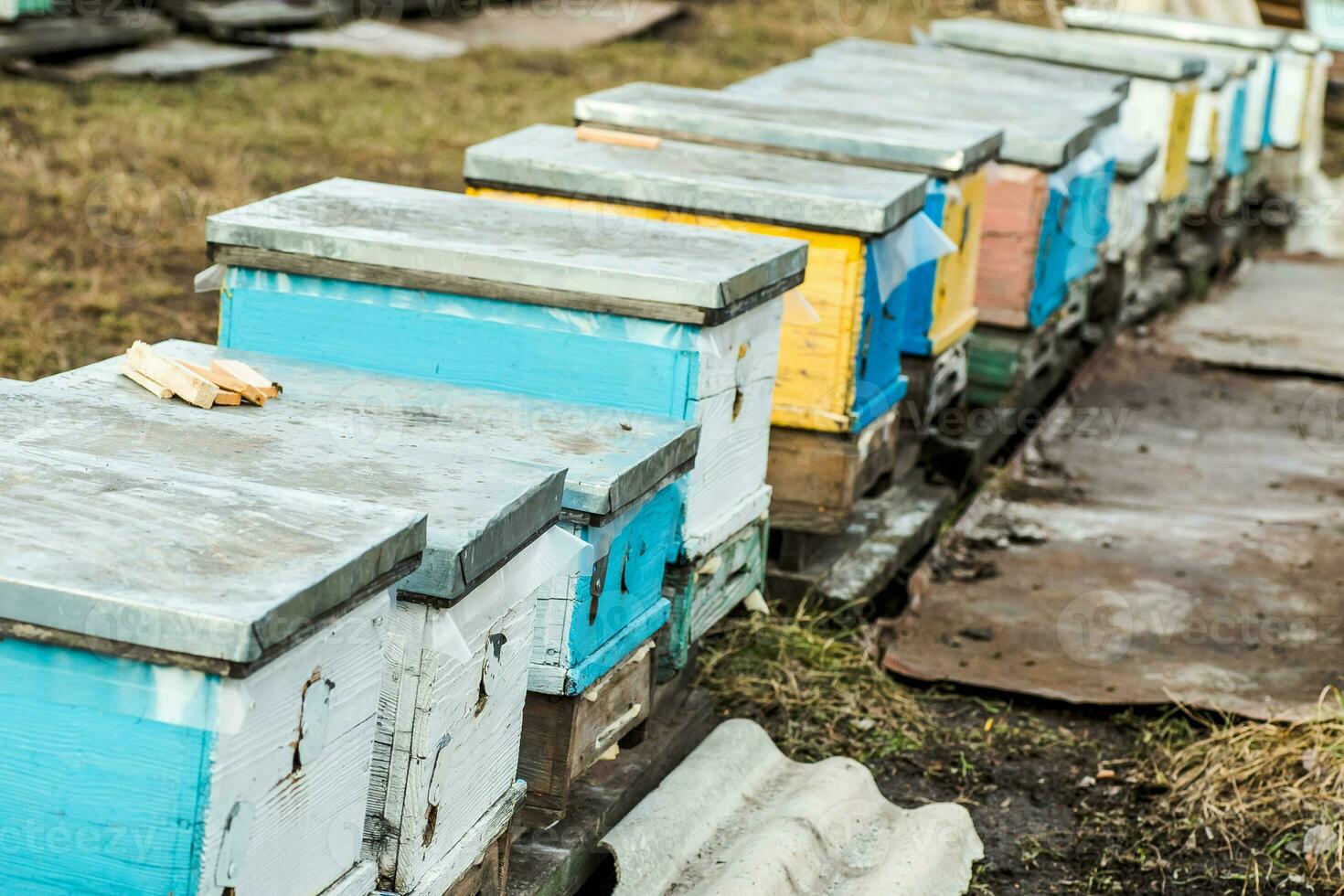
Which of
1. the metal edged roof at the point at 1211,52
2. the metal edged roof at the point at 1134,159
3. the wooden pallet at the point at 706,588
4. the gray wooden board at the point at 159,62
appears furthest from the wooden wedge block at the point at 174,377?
the gray wooden board at the point at 159,62

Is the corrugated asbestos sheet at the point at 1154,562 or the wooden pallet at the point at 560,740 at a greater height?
the wooden pallet at the point at 560,740

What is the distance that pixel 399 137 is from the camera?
10.8 meters

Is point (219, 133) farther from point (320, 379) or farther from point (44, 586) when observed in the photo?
point (44, 586)

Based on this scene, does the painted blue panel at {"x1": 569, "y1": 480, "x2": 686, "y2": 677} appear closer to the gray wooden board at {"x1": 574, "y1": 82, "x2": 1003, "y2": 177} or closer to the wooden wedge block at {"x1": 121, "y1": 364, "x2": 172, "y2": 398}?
the wooden wedge block at {"x1": 121, "y1": 364, "x2": 172, "y2": 398}

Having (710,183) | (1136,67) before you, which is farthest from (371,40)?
(710,183)

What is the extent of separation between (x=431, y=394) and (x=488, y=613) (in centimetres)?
83

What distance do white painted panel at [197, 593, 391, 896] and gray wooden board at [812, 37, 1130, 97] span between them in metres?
6.08

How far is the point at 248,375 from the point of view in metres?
3.26

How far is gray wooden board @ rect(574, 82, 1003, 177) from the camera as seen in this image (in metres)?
5.45

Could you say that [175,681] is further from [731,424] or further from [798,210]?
[798,210]

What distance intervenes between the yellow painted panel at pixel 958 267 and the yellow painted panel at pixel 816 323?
87cm

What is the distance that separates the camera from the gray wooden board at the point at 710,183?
186 inches

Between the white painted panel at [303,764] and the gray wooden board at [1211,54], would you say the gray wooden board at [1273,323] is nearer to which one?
→ the gray wooden board at [1211,54]

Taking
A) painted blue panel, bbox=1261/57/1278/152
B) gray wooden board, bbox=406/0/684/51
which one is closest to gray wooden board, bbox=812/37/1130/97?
painted blue panel, bbox=1261/57/1278/152
